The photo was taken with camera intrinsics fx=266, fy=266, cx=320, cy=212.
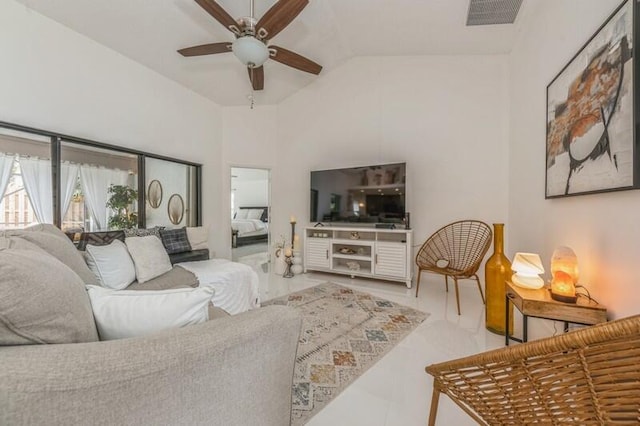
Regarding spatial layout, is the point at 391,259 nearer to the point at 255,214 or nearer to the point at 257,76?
the point at 257,76

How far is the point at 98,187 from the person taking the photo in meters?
2.95

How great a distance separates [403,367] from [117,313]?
5.53 ft

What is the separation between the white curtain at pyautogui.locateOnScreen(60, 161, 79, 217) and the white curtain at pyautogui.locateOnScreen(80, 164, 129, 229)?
70 mm

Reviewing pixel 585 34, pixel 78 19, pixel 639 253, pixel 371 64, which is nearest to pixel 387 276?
pixel 639 253

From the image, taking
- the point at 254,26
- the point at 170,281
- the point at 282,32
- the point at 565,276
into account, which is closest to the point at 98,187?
the point at 170,281

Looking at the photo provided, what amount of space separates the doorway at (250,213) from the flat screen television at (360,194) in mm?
2203

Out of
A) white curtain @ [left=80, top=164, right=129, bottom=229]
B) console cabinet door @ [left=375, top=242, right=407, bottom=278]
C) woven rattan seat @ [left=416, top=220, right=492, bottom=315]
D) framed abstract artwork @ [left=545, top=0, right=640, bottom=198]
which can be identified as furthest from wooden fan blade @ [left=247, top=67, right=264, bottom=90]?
woven rattan seat @ [left=416, top=220, right=492, bottom=315]

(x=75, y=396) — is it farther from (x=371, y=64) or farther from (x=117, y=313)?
(x=371, y=64)

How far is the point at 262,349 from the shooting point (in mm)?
745

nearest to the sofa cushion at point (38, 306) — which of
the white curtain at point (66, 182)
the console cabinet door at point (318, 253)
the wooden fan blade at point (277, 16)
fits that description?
the wooden fan blade at point (277, 16)

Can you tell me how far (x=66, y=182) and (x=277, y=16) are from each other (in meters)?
2.58

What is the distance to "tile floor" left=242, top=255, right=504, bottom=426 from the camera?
1.38 metres

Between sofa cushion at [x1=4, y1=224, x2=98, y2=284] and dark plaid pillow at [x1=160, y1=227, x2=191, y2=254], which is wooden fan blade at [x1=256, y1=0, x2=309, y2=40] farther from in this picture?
dark plaid pillow at [x1=160, y1=227, x2=191, y2=254]

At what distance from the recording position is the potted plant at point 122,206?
307 cm
